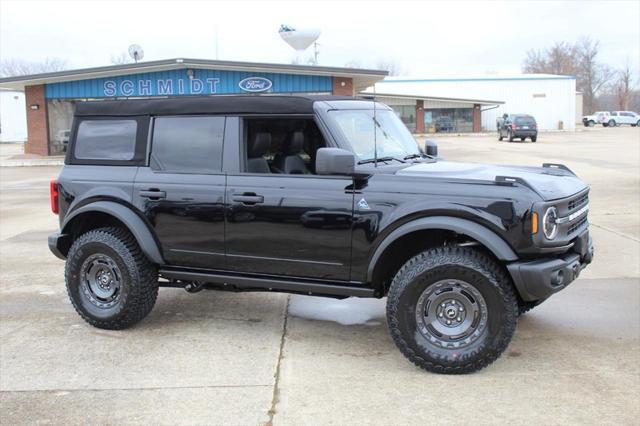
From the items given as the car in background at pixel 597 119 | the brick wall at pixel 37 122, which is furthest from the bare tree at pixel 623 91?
the brick wall at pixel 37 122

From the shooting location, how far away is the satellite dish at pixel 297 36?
108ft

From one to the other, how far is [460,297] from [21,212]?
11231 millimetres

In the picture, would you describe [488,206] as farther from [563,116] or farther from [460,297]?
[563,116]

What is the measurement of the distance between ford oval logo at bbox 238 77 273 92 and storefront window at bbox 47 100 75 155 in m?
10.8

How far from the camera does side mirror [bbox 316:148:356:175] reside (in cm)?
425

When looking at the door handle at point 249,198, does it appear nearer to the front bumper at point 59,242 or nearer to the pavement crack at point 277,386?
the pavement crack at point 277,386

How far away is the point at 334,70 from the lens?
81.0ft

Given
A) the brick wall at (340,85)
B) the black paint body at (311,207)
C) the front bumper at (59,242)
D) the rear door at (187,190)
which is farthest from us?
the brick wall at (340,85)

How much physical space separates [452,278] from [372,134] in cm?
140

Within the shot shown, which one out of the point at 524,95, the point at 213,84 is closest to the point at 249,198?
the point at 213,84

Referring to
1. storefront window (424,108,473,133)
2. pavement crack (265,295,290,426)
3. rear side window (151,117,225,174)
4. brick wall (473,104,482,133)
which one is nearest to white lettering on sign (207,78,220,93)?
rear side window (151,117,225,174)

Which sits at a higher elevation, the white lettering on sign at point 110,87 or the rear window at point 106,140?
the white lettering on sign at point 110,87

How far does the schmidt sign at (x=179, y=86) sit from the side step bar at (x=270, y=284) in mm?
21182

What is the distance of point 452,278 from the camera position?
4176mm
